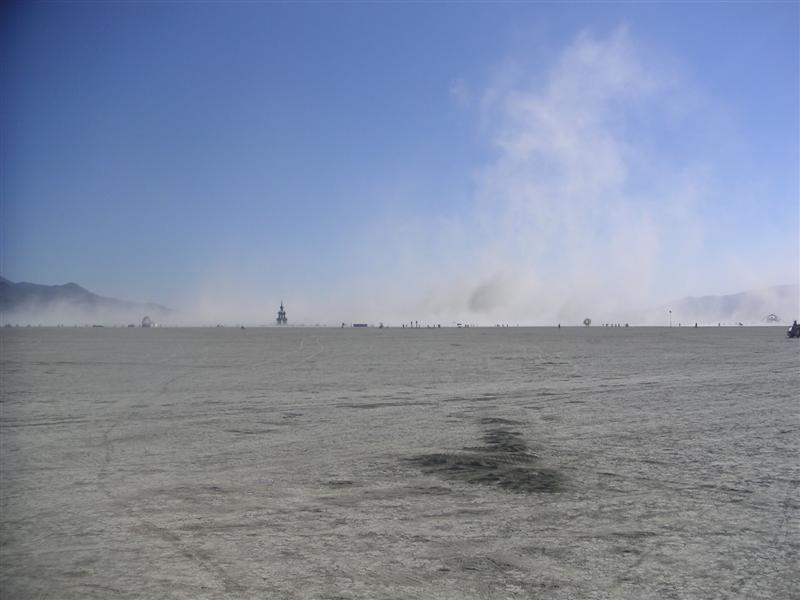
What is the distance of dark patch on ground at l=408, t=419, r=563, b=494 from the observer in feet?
27.4

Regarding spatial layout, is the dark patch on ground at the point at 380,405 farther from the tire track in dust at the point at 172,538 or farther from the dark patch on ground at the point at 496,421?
the tire track in dust at the point at 172,538

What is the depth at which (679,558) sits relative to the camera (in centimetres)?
564

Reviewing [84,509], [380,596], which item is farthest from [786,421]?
[84,509]

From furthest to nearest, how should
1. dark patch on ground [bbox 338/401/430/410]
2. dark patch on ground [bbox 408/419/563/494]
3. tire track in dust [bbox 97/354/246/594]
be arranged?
dark patch on ground [bbox 338/401/430/410] < dark patch on ground [bbox 408/419/563/494] < tire track in dust [bbox 97/354/246/594]

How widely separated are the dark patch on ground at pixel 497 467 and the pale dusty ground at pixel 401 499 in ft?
0.14

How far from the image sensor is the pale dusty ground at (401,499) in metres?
5.26

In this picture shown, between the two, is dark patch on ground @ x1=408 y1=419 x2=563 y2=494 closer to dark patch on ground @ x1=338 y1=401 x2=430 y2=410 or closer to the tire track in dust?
the tire track in dust

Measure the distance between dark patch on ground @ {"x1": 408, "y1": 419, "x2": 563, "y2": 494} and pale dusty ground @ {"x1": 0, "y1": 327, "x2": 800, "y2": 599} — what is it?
0.04 metres

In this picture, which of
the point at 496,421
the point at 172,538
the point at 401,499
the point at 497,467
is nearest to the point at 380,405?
the point at 496,421

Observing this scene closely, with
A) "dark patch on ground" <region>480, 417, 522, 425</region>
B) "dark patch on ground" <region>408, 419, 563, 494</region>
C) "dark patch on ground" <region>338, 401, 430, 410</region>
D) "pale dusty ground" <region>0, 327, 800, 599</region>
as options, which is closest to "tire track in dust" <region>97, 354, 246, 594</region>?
"pale dusty ground" <region>0, 327, 800, 599</region>

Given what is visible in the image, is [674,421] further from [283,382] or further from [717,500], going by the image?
[283,382]

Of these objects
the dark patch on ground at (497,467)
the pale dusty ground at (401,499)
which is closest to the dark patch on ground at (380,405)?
the pale dusty ground at (401,499)

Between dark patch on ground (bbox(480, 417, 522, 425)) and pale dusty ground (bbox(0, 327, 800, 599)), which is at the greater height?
dark patch on ground (bbox(480, 417, 522, 425))

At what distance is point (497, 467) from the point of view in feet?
30.6
